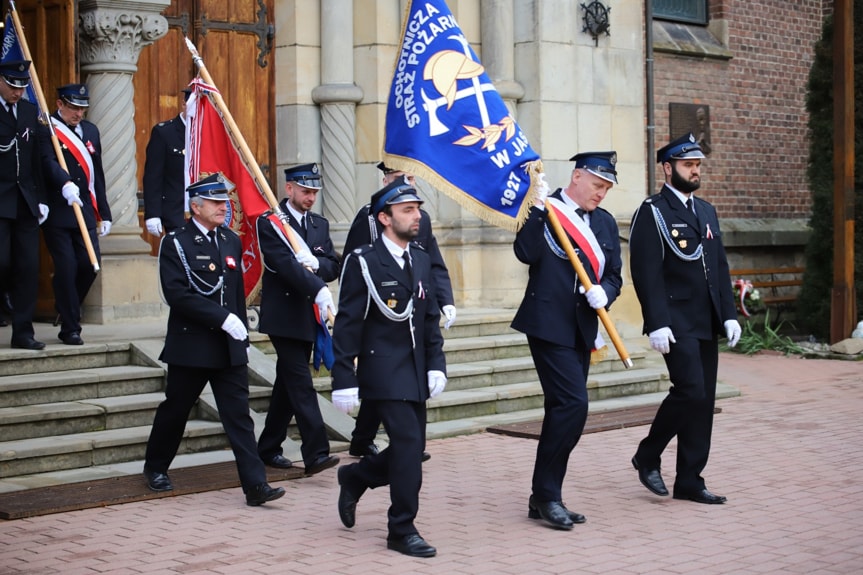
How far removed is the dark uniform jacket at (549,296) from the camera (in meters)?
7.38

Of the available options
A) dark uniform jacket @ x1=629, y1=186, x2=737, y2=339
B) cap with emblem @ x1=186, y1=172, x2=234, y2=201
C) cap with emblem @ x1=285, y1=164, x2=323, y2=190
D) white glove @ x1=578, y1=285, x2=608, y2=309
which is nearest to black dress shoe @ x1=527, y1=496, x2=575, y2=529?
white glove @ x1=578, y1=285, x2=608, y2=309

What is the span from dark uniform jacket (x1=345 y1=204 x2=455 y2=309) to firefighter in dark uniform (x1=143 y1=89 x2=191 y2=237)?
184cm

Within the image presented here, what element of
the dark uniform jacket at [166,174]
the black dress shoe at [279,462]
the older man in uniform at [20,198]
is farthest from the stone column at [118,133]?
the black dress shoe at [279,462]

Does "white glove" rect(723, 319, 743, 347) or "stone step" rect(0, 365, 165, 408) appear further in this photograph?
"stone step" rect(0, 365, 165, 408)

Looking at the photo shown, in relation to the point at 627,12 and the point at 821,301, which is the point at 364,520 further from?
the point at 821,301

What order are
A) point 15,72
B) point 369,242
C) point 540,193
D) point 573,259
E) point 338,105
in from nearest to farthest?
point 573,259
point 540,193
point 369,242
point 15,72
point 338,105

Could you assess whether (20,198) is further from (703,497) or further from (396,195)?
(703,497)

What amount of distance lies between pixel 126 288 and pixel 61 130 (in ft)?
5.33

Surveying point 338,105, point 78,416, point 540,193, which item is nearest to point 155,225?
point 78,416

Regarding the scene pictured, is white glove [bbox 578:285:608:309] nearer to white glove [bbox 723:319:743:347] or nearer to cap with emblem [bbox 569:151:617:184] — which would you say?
cap with emblem [bbox 569:151:617:184]

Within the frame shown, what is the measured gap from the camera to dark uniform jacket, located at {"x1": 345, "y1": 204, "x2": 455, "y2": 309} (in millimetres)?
8492

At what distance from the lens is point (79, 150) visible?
10.2 m

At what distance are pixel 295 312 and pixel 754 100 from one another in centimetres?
1152

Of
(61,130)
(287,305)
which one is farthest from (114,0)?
(287,305)
